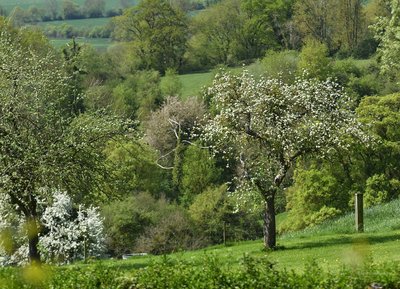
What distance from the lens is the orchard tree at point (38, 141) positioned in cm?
2225

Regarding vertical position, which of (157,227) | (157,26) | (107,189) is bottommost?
(157,227)

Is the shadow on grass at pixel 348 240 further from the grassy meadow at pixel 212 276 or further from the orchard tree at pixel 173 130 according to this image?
the orchard tree at pixel 173 130

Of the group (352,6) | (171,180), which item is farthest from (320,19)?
(171,180)

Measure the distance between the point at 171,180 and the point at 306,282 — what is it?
5519 centimetres

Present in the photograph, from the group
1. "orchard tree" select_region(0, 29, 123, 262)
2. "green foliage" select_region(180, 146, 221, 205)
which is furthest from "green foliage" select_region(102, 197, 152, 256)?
"orchard tree" select_region(0, 29, 123, 262)

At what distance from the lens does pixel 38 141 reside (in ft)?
75.6

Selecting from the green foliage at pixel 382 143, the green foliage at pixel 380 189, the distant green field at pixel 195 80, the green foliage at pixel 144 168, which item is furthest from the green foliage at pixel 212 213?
the distant green field at pixel 195 80

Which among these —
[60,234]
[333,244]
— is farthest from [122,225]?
[333,244]

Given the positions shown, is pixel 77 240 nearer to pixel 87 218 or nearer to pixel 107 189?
pixel 87 218

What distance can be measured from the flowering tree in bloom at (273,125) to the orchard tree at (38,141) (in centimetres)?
357

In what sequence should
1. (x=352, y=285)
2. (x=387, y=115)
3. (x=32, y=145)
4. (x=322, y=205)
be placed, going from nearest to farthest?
(x=352, y=285) → (x=32, y=145) → (x=322, y=205) → (x=387, y=115)

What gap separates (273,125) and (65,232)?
42.7 feet

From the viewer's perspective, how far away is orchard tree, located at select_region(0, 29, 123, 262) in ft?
73.0

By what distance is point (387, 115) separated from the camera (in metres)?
46.0
